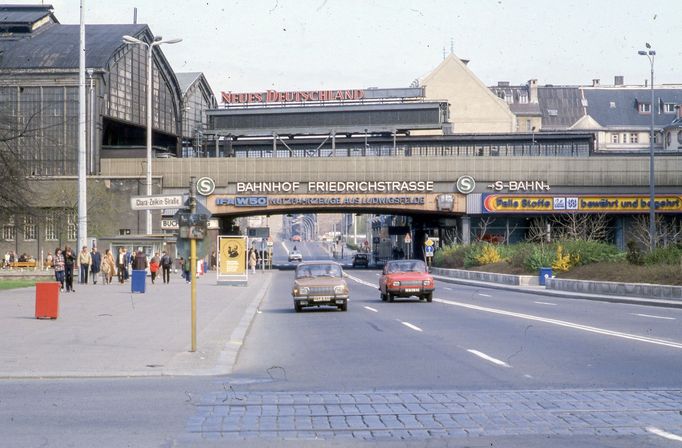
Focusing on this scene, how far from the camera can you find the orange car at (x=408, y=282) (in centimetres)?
3300

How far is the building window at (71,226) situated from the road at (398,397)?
44984 mm

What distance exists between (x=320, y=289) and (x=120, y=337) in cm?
1005

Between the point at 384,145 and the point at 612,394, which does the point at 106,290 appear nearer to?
the point at 612,394

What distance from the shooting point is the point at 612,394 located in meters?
11.3

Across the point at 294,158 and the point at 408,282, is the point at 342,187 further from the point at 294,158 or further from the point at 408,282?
the point at 408,282

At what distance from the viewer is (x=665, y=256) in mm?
38094

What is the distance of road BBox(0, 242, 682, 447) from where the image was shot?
29.6 ft

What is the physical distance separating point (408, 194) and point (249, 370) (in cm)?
6495

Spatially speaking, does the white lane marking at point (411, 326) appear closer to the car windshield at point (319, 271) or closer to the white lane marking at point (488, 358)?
the white lane marking at point (488, 358)

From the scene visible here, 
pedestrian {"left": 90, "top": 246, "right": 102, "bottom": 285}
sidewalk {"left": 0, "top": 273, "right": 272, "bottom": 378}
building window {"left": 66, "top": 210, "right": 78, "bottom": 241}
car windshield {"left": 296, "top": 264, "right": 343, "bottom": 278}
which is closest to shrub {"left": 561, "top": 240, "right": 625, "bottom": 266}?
car windshield {"left": 296, "top": 264, "right": 343, "bottom": 278}

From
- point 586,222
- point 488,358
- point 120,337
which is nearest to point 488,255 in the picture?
point 586,222

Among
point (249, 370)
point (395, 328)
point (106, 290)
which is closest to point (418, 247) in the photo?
point (106, 290)

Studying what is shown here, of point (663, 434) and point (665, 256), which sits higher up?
point (665, 256)

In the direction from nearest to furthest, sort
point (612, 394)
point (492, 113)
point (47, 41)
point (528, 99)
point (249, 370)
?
1. point (612, 394)
2. point (249, 370)
3. point (47, 41)
4. point (492, 113)
5. point (528, 99)
